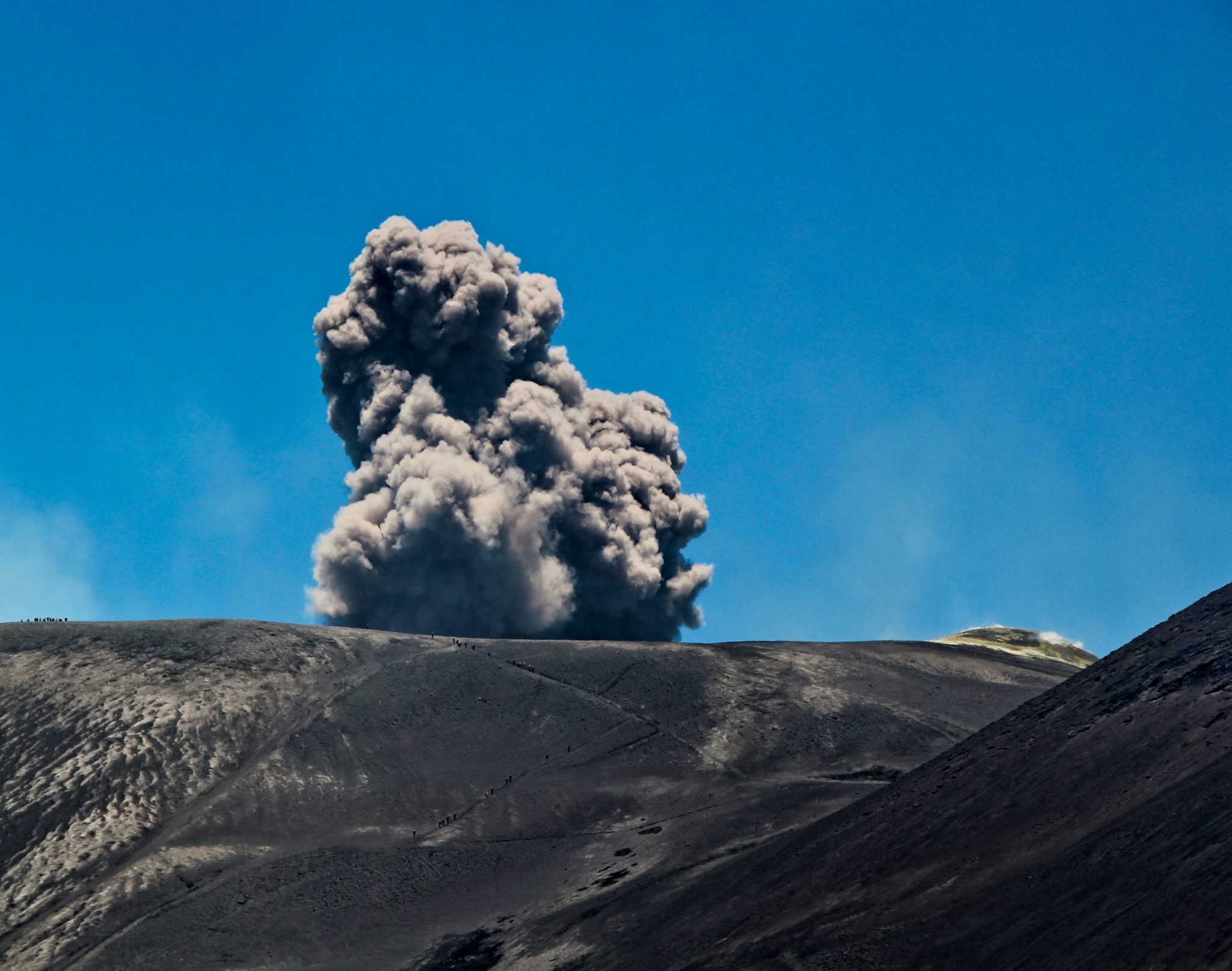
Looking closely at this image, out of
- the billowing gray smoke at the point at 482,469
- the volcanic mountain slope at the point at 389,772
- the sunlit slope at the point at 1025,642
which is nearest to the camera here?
the volcanic mountain slope at the point at 389,772

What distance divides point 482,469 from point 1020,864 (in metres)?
59.0

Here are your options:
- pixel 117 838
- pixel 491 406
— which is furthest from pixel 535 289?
pixel 117 838

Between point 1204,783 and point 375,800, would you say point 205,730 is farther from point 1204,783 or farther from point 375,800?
point 1204,783

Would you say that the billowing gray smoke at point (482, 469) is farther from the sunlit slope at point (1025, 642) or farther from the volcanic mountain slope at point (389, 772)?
the sunlit slope at point (1025, 642)

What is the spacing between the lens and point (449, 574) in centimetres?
8081

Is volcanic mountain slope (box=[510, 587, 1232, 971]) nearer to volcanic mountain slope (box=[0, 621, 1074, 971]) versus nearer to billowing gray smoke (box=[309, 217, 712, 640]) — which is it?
volcanic mountain slope (box=[0, 621, 1074, 971])

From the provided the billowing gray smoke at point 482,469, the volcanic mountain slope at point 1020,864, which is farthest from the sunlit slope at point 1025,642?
the volcanic mountain slope at point 1020,864

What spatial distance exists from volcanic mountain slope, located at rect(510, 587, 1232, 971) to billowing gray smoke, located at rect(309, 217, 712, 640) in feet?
141

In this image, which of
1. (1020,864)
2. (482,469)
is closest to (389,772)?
(1020,864)

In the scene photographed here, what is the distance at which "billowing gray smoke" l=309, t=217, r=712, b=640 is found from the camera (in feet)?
265

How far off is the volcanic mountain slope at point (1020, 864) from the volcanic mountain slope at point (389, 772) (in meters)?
5.33

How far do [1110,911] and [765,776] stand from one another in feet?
88.3

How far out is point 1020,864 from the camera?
91.0 feet

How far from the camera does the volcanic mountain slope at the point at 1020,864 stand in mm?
23578
